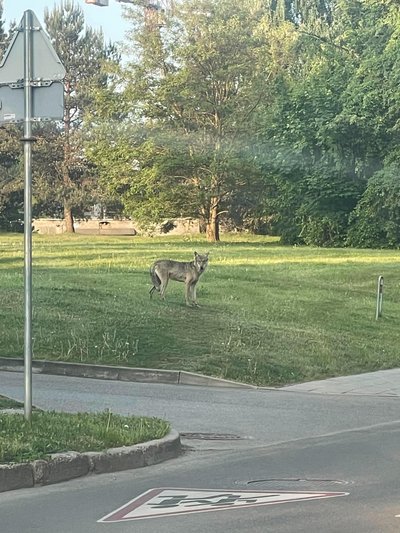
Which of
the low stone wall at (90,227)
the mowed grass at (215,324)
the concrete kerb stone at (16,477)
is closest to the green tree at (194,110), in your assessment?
the low stone wall at (90,227)

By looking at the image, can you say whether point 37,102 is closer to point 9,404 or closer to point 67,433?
point 67,433

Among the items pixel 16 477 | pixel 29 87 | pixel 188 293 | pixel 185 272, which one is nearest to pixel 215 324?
pixel 188 293

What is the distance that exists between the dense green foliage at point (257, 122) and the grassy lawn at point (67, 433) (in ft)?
135

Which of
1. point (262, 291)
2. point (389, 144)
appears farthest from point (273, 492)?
A: point (389, 144)

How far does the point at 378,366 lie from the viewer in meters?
17.7

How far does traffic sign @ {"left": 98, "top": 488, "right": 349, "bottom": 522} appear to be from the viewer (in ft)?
22.6

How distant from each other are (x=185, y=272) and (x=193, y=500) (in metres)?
13.9

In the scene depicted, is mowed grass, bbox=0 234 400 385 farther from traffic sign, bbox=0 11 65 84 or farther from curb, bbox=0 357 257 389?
traffic sign, bbox=0 11 65 84

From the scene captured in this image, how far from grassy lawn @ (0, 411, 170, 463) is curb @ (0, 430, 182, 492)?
0.11 meters

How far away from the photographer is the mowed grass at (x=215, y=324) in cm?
1642

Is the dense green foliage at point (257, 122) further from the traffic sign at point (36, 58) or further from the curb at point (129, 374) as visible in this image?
the traffic sign at point (36, 58)

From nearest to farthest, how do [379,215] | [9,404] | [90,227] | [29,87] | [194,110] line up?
1. [29,87]
2. [9,404]
3. [379,215]
4. [194,110]
5. [90,227]

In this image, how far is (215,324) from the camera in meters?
19.3

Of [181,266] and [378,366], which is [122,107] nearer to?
[181,266]
